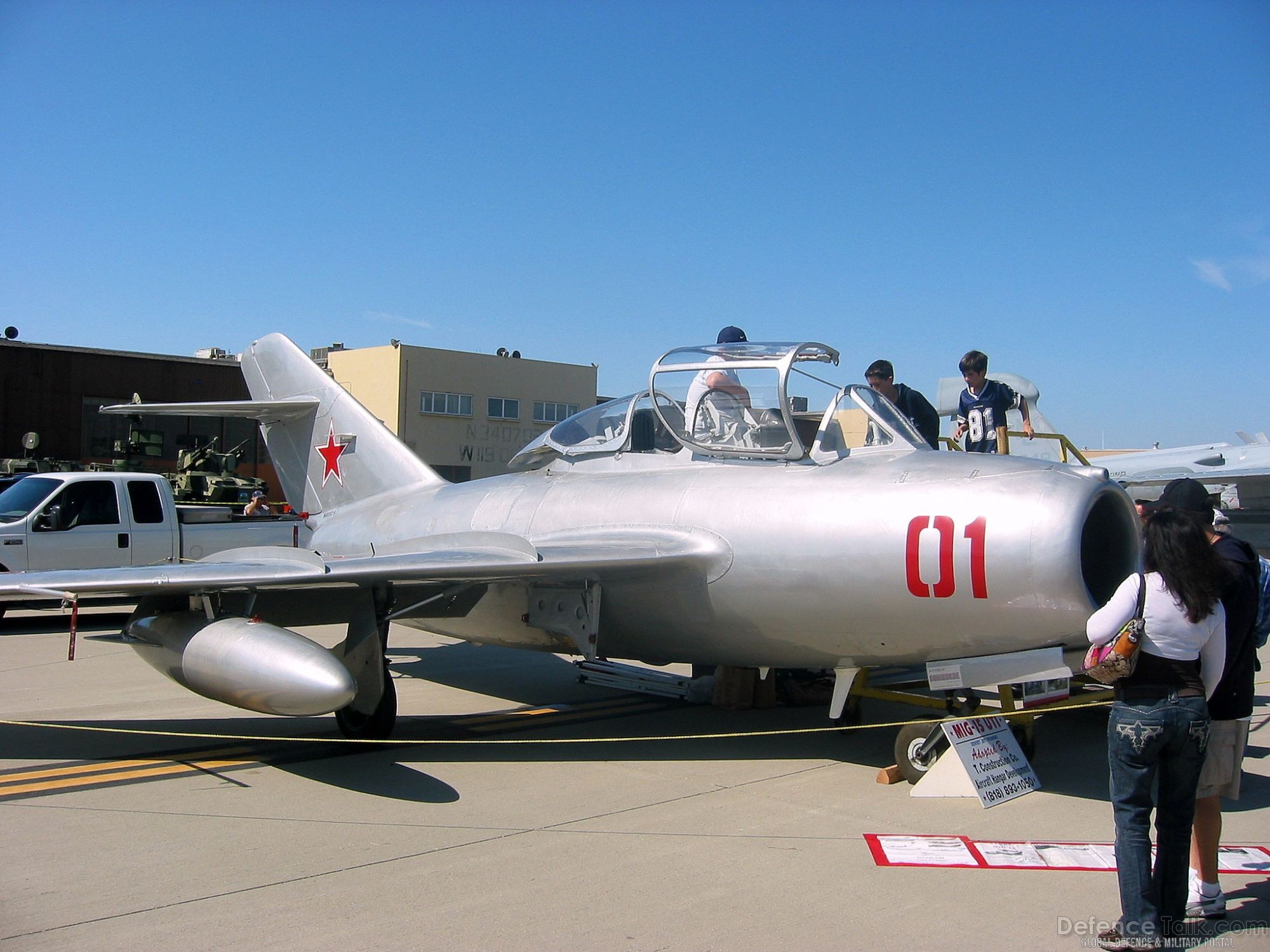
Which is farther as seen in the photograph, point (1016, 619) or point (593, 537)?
point (593, 537)

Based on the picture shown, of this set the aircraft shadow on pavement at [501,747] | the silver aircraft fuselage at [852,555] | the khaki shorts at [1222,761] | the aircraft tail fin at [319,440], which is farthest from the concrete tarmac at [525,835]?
the aircraft tail fin at [319,440]

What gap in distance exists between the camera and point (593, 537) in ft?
26.0

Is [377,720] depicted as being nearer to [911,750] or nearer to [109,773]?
[109,773]

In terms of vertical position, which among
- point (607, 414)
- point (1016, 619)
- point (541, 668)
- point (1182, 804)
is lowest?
point (541, 668)

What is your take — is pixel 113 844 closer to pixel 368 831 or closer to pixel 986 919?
pixel 368 831

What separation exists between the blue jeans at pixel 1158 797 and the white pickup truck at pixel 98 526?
12.2m

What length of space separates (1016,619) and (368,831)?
3898 millimetres

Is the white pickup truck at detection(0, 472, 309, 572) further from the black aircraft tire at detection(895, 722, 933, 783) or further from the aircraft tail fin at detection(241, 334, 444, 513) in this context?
the black aircraft tire at detection(895, 722, 933, 783)

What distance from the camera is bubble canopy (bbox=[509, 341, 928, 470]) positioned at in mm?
7348

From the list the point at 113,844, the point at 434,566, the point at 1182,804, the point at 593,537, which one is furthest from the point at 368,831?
the point at 1182,804

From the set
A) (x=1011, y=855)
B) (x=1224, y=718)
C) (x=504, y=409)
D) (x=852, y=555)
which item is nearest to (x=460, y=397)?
(x=504, y=409)

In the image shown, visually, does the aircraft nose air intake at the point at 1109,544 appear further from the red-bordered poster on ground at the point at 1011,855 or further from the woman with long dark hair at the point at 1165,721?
the woman with long dark hair at the point at 1165,721

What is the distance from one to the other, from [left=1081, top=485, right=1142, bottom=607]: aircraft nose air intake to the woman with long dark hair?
213 cm

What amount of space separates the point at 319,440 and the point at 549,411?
35493 millimetres
